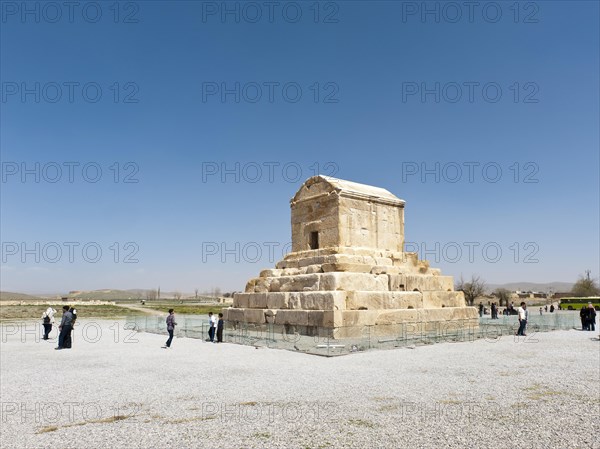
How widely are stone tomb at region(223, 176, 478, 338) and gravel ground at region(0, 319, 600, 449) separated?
336 centimetres

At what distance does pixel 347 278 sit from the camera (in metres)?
17.3

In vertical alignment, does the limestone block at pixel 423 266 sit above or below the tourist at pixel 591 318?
above

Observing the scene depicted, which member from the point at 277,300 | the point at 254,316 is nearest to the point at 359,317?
the point at 277,300

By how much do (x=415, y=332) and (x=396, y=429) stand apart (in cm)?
1154

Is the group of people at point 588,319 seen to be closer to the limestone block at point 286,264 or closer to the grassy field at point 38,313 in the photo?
the limestone block at point 286,264

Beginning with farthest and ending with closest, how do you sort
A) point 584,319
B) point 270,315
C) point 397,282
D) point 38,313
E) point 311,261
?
point 38,313 < point 584,319 < point 311,261 < point 397,282 < point 270,315

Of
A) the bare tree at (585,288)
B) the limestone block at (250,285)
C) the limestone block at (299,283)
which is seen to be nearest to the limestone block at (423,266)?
the limestone block at (299,283)

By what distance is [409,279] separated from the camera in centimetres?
1956

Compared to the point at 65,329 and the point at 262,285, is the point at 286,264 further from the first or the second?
the point at 65,329

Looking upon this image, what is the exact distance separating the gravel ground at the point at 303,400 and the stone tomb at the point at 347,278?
3.36 m

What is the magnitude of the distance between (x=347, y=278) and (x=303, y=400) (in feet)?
31.8

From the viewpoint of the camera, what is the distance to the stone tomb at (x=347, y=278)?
16.8 m

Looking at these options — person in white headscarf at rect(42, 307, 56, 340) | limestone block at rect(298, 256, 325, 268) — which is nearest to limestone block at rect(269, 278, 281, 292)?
limestone block at rect(298, 256, 325, 268)

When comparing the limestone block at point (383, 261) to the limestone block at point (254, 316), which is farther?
the limestone block at point (383, 261)
